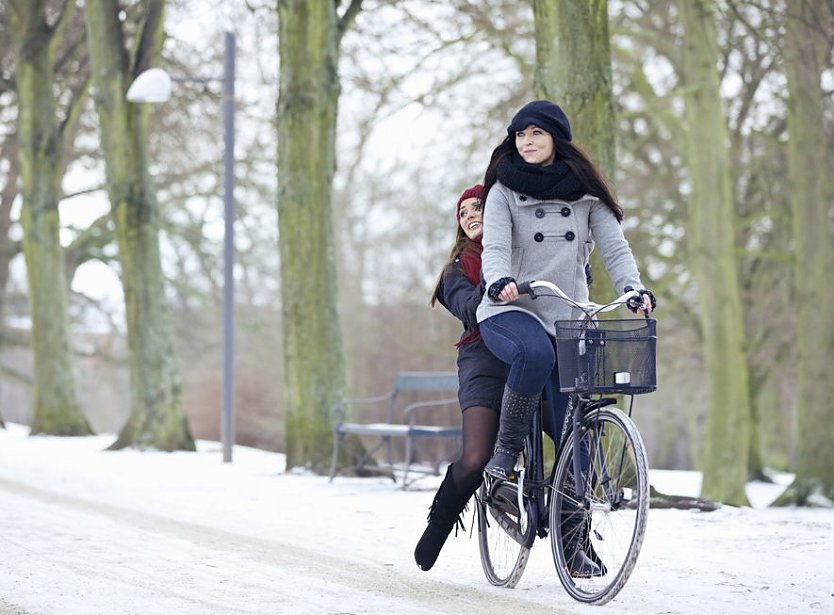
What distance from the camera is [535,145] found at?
19.5 feet

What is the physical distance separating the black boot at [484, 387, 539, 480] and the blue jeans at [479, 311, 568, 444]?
4 centimetres

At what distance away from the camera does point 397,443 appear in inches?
1223

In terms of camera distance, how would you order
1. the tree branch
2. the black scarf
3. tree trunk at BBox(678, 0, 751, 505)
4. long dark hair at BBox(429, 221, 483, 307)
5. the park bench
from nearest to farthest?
1. the black scarf
2. long dark hair at BBox(429, 221, 483, 307)
3. the park bench
4. the tree branch
5. tree trunk at BBox(678, 0, 751, 505)

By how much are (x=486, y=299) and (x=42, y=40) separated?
1788 centimetres

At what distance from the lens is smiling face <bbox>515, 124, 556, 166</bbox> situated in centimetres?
595

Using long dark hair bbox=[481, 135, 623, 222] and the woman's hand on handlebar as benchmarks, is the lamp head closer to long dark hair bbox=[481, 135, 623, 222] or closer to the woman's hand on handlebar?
long dark hair bbox=[481, 135, 623, 222]

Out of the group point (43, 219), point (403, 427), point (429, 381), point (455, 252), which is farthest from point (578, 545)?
point (43, 219)

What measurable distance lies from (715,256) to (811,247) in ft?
13.0

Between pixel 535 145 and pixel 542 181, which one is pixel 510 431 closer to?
pixel 542 181

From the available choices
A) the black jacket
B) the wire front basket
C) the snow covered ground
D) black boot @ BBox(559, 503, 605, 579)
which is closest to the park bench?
the snow covered ground

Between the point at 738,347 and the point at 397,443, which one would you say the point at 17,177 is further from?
the point at 738,347

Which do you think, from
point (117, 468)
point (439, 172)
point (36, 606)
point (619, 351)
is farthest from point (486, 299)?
point (439, 172)

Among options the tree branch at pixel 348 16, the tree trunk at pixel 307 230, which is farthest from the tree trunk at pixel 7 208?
the tree trunk at pixel 307 230

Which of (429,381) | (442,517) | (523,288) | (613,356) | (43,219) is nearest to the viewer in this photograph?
Result: (613,356)
